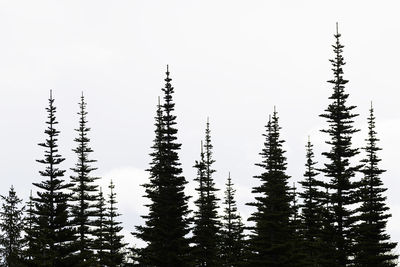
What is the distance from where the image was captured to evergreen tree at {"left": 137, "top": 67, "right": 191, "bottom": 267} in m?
46.4

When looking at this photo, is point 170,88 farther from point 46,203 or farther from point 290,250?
point 290,250

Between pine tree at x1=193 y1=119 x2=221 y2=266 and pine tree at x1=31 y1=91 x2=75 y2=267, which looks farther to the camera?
pine tree at x1=193 y1=119 x2=221 y2=266

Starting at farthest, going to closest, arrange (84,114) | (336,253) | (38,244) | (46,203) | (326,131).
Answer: (84,114)
(326,131)
(336,253)
(46,203)
(38,244)

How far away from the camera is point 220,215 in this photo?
6462 cm

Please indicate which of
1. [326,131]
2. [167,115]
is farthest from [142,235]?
[326,131]

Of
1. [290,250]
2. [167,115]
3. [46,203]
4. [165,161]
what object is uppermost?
[167,115]

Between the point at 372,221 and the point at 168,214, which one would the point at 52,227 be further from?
the point at 372,221

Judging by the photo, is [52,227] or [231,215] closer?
[52,227]

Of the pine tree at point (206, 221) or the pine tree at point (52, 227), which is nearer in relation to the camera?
the pine tree at point (52, 227)

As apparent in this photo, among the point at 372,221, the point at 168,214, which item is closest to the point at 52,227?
the point at 168,214

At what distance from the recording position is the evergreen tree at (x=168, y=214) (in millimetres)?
46438

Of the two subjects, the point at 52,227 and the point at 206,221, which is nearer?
the point at 52,227

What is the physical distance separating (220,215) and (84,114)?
17.7 metres

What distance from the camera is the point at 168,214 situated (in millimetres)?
47375
